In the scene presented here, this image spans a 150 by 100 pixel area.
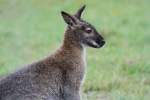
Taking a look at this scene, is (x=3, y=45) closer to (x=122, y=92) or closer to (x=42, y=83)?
(x=122, y=92)

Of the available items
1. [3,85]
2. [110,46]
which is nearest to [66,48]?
[3,85]

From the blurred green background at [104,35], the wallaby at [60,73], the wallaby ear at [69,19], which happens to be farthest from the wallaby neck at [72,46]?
the blurred green background at [104,35]

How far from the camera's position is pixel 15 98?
30.7ft

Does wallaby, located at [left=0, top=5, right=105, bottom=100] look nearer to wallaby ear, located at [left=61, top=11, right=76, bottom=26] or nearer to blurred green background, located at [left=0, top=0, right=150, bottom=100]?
wallaby ear, located at [left=61, top=11, right=76, bottom=26]

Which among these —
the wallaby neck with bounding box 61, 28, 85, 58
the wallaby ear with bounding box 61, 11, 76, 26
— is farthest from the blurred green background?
the wallaby ear with bounding box 61, 11, 76, 26

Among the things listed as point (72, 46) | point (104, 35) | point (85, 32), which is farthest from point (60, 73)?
point (104, 35)

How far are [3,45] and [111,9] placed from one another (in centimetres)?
550

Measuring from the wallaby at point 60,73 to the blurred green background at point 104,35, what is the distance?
1339 mm

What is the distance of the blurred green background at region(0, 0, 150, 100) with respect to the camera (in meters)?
12.6

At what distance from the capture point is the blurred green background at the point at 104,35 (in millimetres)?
12552

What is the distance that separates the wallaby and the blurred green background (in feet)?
4.39

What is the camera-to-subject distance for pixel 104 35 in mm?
17969

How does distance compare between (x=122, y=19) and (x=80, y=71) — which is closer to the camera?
(x=80, y=71)

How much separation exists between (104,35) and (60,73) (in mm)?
8064
